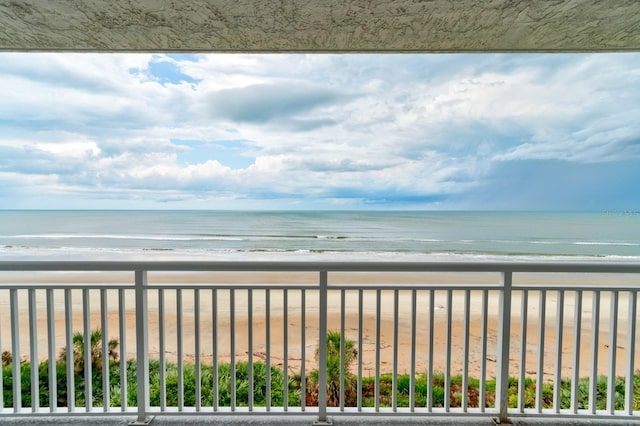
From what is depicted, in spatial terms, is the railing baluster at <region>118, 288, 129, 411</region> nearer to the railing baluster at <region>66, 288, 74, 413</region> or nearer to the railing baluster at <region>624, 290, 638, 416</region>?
the railing baluster at <region>66, 288, 74, 413</region>

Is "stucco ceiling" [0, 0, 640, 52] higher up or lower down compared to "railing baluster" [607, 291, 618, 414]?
higher up

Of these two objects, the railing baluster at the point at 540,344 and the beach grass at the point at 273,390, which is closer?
the railing baluster at the point at 540,344

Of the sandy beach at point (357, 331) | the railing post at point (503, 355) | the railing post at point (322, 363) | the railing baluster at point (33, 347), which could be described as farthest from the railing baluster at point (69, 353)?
the railing post at point (503, 355)

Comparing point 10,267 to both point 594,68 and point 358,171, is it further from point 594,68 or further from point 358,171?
point 594,68

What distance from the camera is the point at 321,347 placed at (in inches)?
75.8

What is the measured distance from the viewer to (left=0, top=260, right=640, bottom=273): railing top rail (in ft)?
5.77

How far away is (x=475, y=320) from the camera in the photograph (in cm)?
603

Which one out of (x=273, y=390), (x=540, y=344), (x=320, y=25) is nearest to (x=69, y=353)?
(x=273, y=390)

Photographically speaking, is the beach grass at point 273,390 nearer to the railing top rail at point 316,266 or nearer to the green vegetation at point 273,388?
the green vegetation at point 273,388

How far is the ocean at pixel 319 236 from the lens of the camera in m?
12.6

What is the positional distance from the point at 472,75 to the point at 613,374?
14509 millimetres

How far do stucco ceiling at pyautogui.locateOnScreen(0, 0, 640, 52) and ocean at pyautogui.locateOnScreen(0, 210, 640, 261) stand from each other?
10065 millimetres

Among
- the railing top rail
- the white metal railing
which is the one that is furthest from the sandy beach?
the railing top rail

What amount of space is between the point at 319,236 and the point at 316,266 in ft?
47.4
